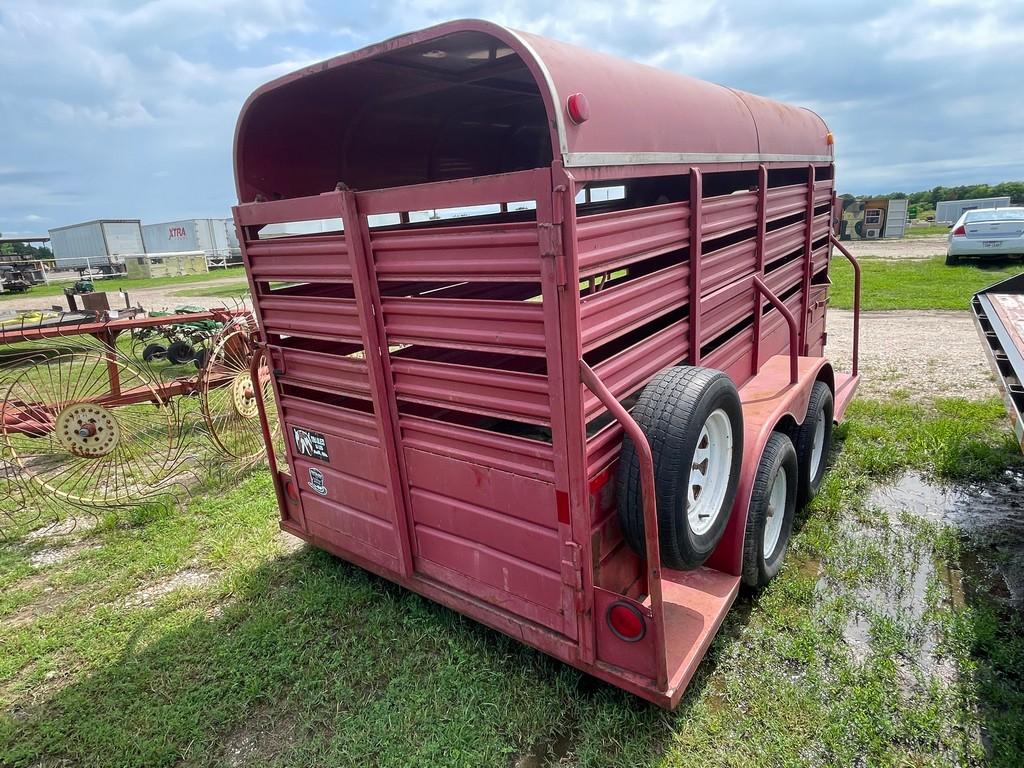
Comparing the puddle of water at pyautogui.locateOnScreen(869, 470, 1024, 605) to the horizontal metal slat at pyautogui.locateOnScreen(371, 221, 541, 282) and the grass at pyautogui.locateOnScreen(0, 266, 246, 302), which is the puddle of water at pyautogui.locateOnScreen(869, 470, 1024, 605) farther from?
the grass at pyautogui.locateOnScreen(0, 266, 246, 302)

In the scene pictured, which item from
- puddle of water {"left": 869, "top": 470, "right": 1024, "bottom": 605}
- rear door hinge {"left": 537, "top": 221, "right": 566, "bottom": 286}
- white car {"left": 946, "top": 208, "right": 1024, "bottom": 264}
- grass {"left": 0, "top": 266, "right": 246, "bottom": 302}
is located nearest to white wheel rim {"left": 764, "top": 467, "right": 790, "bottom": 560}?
puddle of water {"left": 869, "top": 470, "right": 1024, "bottom": 605}

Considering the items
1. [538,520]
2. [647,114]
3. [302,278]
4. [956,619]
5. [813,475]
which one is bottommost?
[956,619]

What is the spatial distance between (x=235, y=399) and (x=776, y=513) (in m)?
4.43

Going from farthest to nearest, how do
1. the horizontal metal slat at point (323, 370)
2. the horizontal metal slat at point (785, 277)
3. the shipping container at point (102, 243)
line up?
the shipping container at point (102, 243) < the horizontal metal slat at point (785, 277) < the horizontal metal slat at point (323, 370)

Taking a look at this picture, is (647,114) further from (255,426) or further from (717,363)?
(255,426)

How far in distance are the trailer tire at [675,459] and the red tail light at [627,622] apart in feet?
0.74

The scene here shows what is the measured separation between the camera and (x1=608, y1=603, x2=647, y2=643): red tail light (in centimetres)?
222

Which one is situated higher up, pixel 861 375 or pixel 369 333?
pixel 369 333

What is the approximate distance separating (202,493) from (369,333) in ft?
11.5

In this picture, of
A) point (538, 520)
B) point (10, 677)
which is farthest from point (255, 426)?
point (538, 520)

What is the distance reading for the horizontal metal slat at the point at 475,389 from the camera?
2244 millimetres

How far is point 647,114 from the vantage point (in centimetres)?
243

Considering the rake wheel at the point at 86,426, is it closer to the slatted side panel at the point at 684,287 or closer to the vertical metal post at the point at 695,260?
the slatted side panel at the point at 684,287

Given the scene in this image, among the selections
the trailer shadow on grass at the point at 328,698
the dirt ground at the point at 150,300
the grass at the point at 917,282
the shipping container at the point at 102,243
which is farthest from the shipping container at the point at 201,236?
the trailer shadow on grass at the point at 328,698
